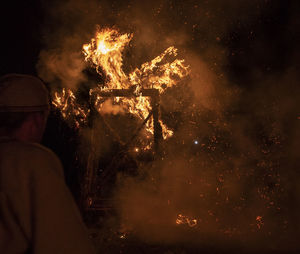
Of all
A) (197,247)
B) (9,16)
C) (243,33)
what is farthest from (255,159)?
(9,16)

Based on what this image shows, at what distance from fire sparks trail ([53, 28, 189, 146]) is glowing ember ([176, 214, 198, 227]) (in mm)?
1849

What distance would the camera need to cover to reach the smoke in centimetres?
514

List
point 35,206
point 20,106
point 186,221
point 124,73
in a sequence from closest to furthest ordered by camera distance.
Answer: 1. point 35,206
2. point 20,106
3. point 186,221
4. point 124,73

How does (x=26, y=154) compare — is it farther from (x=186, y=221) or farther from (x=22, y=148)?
(x=186, y=221)

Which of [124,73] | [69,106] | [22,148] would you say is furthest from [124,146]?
[22,148]

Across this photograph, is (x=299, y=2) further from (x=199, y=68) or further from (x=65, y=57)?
(x=65, y=57)

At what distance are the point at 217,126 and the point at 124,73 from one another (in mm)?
2497

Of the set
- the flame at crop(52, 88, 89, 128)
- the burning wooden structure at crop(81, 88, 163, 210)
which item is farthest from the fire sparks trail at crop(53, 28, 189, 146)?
the burning wooden structure at crop(81, 88, 163, 210)

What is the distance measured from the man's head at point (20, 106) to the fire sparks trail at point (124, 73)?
15.2ft

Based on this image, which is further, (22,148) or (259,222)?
(259,222)

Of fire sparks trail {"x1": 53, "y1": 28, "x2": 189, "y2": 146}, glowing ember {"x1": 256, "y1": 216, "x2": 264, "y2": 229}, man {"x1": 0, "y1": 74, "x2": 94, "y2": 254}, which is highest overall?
fire sparks trail {"x1": 53, "y1": 28, "x2": 189, "y2": 146}

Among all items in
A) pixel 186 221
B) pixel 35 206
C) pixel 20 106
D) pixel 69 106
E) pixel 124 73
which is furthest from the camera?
pixel 69 106

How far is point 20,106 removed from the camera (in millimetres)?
1174

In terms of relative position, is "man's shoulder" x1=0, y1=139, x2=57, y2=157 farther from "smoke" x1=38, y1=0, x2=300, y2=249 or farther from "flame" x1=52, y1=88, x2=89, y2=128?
"flame" x1=52, y1=88, x2=89, y2=128
